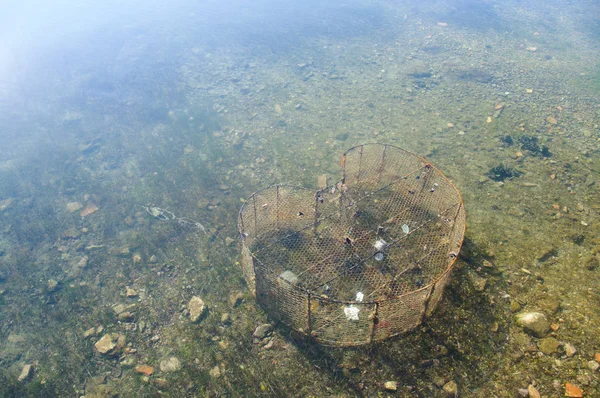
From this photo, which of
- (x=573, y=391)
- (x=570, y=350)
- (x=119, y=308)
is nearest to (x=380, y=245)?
(x=570, y=350)

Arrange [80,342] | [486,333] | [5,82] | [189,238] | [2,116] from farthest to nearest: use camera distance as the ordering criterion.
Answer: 1. [5,82]
2. [2,116]
3. [189,238]
4. [80,342]
5. [486,333]

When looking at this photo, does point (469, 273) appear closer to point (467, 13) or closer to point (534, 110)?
point (534, 110)

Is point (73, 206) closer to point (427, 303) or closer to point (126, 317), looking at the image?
point (126, 317)

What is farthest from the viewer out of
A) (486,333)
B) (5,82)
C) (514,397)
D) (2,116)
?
(5,82)

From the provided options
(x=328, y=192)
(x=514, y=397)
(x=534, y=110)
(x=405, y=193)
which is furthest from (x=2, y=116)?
(x=534, y=110)

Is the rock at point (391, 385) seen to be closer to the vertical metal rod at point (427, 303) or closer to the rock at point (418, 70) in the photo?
the vertical metal rod at point (427, 303)

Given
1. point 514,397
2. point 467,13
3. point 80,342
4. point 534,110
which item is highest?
point 467,13

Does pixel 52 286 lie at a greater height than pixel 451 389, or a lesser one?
lesser
